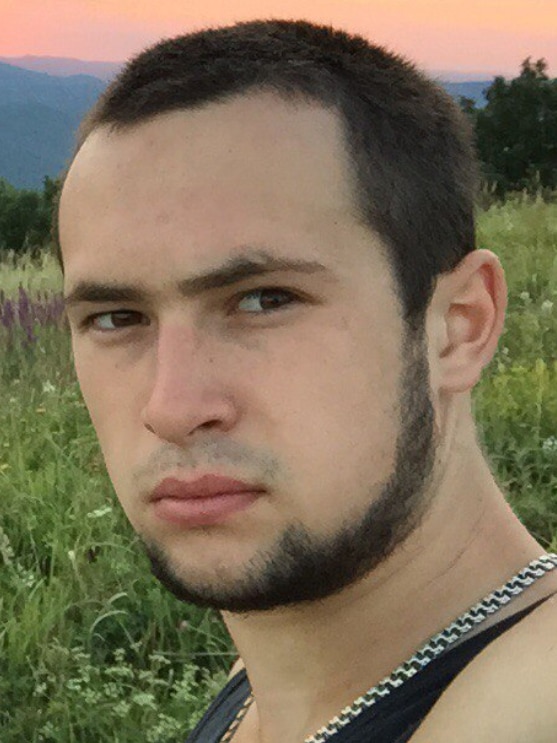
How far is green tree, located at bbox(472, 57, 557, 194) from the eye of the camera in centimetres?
4794

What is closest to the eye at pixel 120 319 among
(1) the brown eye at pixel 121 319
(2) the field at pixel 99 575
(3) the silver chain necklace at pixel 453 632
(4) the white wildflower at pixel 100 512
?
(1) the brown eye at pixel 121 319

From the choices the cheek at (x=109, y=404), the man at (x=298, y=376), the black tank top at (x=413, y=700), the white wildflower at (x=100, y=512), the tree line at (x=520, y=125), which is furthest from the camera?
the tree line at (x=520, y=125)

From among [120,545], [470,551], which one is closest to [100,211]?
[470,551]

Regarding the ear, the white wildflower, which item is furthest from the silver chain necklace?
the white wildflower

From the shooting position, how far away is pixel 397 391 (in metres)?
2.18

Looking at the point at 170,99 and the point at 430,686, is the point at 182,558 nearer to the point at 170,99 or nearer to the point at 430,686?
the point at 430,686

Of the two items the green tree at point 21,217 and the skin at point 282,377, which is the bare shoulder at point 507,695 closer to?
the skin at point 282,377

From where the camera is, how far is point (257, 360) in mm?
2066

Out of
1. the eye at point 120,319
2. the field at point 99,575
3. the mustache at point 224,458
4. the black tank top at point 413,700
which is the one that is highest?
the eye at point 120,319

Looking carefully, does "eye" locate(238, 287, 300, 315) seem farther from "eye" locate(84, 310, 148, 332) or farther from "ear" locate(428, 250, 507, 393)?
"ear" locate(428, 250, 507, 393)

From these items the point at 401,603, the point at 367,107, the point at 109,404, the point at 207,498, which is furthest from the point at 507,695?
the point at 367,107

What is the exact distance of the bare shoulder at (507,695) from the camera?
5.28 ft

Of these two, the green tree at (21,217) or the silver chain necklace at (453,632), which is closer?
the silver chain necklace at (453,632)

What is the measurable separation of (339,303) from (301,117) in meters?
0.34
